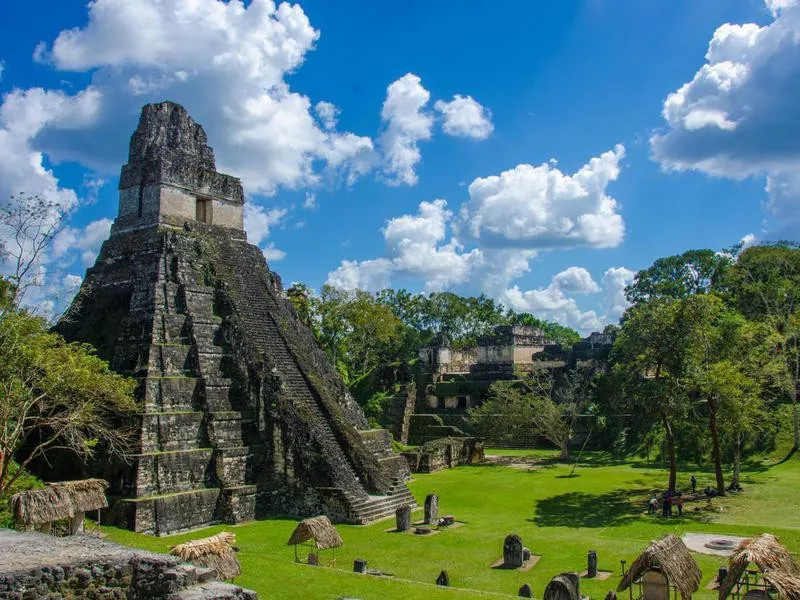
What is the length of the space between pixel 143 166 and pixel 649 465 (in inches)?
840

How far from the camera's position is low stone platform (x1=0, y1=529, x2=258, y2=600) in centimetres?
812

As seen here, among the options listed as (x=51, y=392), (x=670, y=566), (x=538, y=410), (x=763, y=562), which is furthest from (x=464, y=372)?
(x=763, y=562)

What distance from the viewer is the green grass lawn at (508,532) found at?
11945 mm

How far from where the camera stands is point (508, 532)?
16.6 m

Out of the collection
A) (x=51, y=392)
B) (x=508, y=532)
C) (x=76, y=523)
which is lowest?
(x=508, y=532)

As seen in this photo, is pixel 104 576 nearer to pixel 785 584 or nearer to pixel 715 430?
pixel 785 584

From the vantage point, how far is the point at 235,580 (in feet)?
38.7

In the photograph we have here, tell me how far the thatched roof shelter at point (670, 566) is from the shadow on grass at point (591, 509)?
677 centimetres

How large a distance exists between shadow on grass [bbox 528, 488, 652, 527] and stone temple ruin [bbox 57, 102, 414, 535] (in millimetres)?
4000

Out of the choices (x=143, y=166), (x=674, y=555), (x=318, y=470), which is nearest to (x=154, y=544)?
(x=318, y=470)

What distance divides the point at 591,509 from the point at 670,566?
911 centimetres

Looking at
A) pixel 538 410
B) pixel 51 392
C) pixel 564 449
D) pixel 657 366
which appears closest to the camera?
pixel 51 392

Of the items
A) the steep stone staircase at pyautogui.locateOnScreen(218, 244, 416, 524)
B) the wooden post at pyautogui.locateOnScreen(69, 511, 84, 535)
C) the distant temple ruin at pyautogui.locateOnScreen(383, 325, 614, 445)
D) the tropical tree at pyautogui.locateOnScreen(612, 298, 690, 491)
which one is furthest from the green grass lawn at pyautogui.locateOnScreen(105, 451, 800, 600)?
the distant temple ruin at pyautogui.locateOnScreen(383, 325, 614, 445)

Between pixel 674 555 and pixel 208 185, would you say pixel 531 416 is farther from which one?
pixel 674 555
